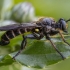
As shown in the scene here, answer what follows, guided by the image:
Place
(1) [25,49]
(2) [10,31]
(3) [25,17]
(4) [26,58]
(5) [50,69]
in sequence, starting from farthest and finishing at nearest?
1. (3) [25,17]
2. (5) [50,69]
3. (2) [10,31]
4. (1) [25,49]
5. (4) [26,58]

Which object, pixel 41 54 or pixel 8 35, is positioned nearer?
pixel 41 54

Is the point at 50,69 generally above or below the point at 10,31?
below

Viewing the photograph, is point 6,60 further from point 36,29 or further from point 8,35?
point 36,29

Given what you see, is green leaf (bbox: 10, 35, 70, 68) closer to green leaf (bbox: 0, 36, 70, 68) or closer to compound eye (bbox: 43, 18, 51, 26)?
green leaf (bbox: 0, 36, 70, 68)

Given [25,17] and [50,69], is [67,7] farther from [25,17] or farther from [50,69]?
[50,69]

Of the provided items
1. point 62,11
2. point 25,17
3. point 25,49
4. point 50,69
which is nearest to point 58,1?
point 62,11

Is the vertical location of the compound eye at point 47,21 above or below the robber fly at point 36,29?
above

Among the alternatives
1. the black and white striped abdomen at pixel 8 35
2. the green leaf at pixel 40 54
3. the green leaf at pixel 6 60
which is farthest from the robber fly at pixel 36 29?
the green leaf at pixel 6 60

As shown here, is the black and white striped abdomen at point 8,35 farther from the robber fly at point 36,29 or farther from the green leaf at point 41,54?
the green leaf at point 41,54

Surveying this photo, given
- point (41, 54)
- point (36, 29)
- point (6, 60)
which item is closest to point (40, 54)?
point (41, 54)

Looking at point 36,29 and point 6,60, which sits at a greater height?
point 36,29

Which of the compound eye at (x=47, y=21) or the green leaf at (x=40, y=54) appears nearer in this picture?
the green leaf at (x=40, y=54)
